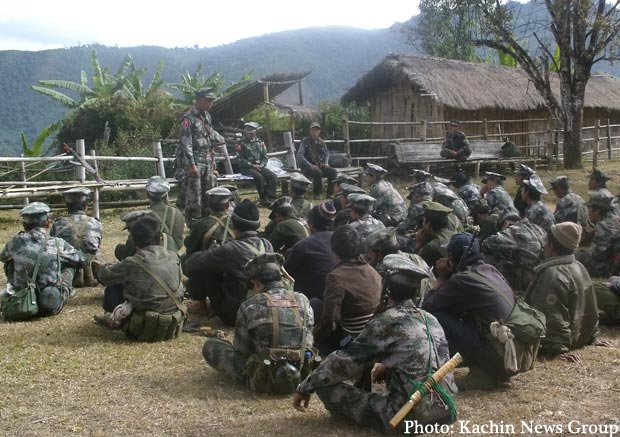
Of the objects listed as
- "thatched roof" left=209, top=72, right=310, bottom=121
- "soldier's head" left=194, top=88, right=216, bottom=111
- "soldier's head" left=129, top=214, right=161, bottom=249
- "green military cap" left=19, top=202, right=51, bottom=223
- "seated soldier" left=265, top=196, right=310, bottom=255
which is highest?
"thatched roof" left=209, top=72, right=310, bottom=121

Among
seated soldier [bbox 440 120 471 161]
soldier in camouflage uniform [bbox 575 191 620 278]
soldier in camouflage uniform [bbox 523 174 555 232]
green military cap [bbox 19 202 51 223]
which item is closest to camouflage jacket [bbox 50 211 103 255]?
green military cap [bbox 19 202 51 223]

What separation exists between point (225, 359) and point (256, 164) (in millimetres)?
9769

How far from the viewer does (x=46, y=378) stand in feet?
17.8

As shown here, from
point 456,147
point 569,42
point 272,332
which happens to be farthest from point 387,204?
point 569,42

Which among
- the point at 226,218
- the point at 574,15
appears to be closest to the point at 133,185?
the point at 226,218

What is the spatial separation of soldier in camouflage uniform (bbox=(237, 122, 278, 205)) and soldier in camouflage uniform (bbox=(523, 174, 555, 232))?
653 cm

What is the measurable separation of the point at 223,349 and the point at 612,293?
3.87 meters

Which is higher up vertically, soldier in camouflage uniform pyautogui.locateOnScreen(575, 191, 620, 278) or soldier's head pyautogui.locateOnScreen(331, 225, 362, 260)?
soldier's head pyautogui.locateOnScreen(331, 225, 362, 260)

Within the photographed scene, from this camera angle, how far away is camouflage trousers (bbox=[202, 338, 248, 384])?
17.2 ft

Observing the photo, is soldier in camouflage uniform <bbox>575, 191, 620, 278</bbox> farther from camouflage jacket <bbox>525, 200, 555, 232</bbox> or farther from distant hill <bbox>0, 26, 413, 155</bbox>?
distant hill <bbox>0, 26, 413, 155</bbox>

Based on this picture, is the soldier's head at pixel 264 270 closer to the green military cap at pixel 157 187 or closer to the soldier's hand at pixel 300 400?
the soldier's hand at pixel 300 400

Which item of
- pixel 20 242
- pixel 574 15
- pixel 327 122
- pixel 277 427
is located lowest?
pixel 277 427

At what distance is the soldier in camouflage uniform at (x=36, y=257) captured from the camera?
6926 millimetres

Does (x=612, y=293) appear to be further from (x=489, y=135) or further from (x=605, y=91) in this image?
(x=605, y=91)
